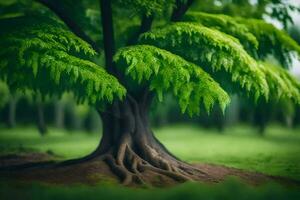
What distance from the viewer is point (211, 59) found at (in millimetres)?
13883

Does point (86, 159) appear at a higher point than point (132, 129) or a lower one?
lower

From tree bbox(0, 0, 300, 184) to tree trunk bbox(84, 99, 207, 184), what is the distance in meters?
0.03

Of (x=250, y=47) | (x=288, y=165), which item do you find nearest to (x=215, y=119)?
(x=288, y=165)

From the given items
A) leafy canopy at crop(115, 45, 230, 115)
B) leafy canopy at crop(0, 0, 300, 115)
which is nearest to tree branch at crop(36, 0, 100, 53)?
leafy canopy at crop(0, 0, 300, 115)

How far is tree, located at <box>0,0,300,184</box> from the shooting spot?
11.6 meters

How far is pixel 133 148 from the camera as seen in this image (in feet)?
50.4

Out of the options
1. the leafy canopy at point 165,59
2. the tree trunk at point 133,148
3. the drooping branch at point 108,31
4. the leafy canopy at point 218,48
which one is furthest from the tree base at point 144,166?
the leafy canopy at point 218,48

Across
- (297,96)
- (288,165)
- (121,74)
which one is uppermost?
(121,74)

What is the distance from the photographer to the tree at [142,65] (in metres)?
11.6

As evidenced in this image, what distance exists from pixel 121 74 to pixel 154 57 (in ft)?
11.1

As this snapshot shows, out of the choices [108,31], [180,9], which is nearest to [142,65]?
[108,31]

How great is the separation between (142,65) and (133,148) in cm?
452

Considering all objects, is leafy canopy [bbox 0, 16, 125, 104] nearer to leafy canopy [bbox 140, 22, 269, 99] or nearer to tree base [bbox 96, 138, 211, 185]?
leafy canopy [bbox 140, 22, 269, 99]

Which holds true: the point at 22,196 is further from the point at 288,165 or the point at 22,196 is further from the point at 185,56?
the point at 288,165
